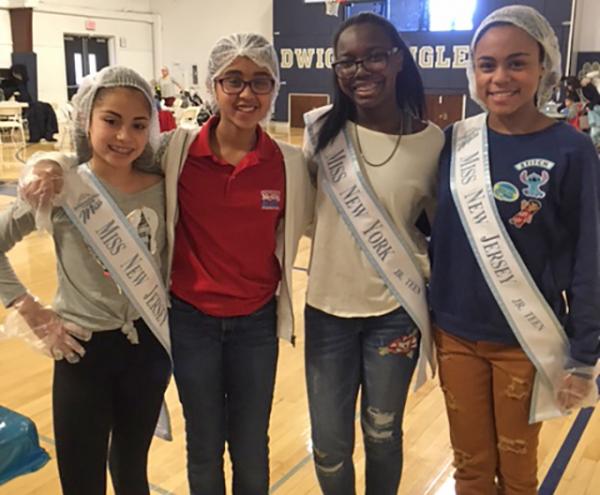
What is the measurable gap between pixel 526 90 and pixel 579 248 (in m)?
0.36

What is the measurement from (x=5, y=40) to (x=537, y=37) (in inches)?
547

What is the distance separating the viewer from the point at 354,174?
5.07 feet

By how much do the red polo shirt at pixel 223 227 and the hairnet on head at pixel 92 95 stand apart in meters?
0.15

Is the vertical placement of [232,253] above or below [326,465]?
above

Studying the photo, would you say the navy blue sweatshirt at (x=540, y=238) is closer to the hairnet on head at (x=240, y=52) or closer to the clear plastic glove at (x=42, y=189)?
→ the hairnet on head at (x=240, y=52)

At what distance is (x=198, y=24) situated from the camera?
16.4m

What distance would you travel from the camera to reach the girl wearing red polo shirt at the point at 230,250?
58.0 inches

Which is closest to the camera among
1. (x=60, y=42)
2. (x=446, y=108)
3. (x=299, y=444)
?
(x=299, y=444)

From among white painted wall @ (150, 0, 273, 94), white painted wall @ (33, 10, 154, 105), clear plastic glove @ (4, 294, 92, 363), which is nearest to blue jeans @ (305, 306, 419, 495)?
clear plastic glove @ (4, 294, 92, 363)

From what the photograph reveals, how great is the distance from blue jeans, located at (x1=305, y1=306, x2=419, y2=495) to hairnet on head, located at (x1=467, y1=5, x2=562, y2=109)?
1.93 feet

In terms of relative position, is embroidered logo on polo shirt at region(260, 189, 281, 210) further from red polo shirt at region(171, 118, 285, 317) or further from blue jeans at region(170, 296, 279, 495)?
blue jeans at region(170, 296, 279, 495)

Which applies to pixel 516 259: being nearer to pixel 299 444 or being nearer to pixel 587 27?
pixel 299 444

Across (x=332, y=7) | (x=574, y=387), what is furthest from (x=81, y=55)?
(x=574, y=387)

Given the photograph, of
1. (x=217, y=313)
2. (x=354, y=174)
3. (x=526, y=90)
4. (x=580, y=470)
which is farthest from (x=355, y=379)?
(x=580, y=470)
